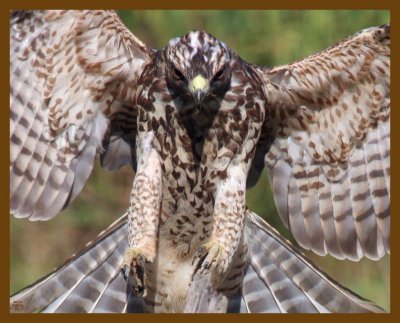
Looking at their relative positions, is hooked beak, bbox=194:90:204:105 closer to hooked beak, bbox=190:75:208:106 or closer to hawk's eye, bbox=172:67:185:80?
hooked beak, bbox=190:75:208:106

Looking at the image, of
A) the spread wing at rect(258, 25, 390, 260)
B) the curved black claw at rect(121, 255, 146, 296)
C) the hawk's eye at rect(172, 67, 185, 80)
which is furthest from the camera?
the spread wing at rect(258, 25, 390, 260)

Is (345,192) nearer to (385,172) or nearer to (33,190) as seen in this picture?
(385,172)

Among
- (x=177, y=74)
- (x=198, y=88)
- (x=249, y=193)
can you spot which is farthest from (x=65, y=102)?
(x=249, y=193)

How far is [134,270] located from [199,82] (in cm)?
129

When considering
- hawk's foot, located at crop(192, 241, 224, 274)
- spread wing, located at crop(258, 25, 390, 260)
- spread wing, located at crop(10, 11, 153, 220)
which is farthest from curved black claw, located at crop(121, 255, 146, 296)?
spread wing, located at crop(258, 25, 390, 260)

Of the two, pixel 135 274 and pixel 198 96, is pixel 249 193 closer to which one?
pixel 135 274

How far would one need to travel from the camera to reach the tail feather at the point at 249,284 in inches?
375

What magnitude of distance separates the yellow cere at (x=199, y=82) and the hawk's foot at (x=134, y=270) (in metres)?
1.16

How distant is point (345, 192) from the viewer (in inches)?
381

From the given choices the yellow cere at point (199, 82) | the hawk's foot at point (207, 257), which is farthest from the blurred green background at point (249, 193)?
the yellow cere at point (199, 82)

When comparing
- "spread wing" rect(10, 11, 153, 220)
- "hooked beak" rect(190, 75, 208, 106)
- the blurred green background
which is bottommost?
the blurred green background

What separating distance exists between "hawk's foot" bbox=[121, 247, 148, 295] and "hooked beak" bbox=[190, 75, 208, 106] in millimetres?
1090

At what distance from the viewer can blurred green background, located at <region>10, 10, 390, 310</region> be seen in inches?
479

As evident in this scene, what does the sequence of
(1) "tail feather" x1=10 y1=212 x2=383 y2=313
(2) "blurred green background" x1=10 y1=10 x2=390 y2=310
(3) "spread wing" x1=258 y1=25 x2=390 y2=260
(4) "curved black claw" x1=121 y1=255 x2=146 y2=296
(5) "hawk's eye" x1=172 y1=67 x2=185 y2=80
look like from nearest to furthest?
(4) "curved black claw" x1=121 y1=255 x2=146 y2=296 < (5) "hawk's eye" x1=172 y1=67 x2=185 y2=80 < (3) "spread wing" x1=258 y1=25 x2=390 y2=260 < (1) "tail feather" x1=10 y1=212 x2=383 y2=313 < (2) "blurred green background" x1=10 y1=10 x2=390 y2=310
